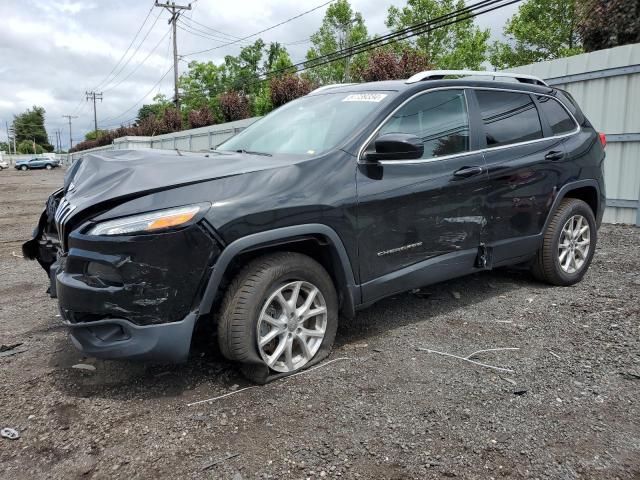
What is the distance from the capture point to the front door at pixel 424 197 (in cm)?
340

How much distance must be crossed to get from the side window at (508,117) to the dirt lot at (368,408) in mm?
1490

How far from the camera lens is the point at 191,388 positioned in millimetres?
3061

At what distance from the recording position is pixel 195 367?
3328 mm

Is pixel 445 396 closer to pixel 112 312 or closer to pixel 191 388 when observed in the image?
pixel 191 388

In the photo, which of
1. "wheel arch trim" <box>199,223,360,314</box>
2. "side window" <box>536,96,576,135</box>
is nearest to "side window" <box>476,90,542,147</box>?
"side window" <box>536,96,576,135</box>

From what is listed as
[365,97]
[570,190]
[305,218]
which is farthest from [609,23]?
[305,218]

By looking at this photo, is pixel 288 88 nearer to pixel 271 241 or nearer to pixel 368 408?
pixel 271 241

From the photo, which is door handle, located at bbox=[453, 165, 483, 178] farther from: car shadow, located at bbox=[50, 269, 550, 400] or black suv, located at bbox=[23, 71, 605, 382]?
car shadow, located at bbox=[50, 269, 550, 400]

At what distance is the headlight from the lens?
267cm

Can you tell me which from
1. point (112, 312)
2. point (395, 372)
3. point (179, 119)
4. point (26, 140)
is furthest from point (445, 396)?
point (26, 140)

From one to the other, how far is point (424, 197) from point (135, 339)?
209cm

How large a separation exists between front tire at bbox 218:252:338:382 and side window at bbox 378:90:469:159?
121 cm

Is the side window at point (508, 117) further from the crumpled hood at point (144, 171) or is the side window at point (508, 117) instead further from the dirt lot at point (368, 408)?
the crumpled hood at point (144, 171)

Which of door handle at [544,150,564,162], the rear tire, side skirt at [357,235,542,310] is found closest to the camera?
side skirt at [357,235,542,310]
